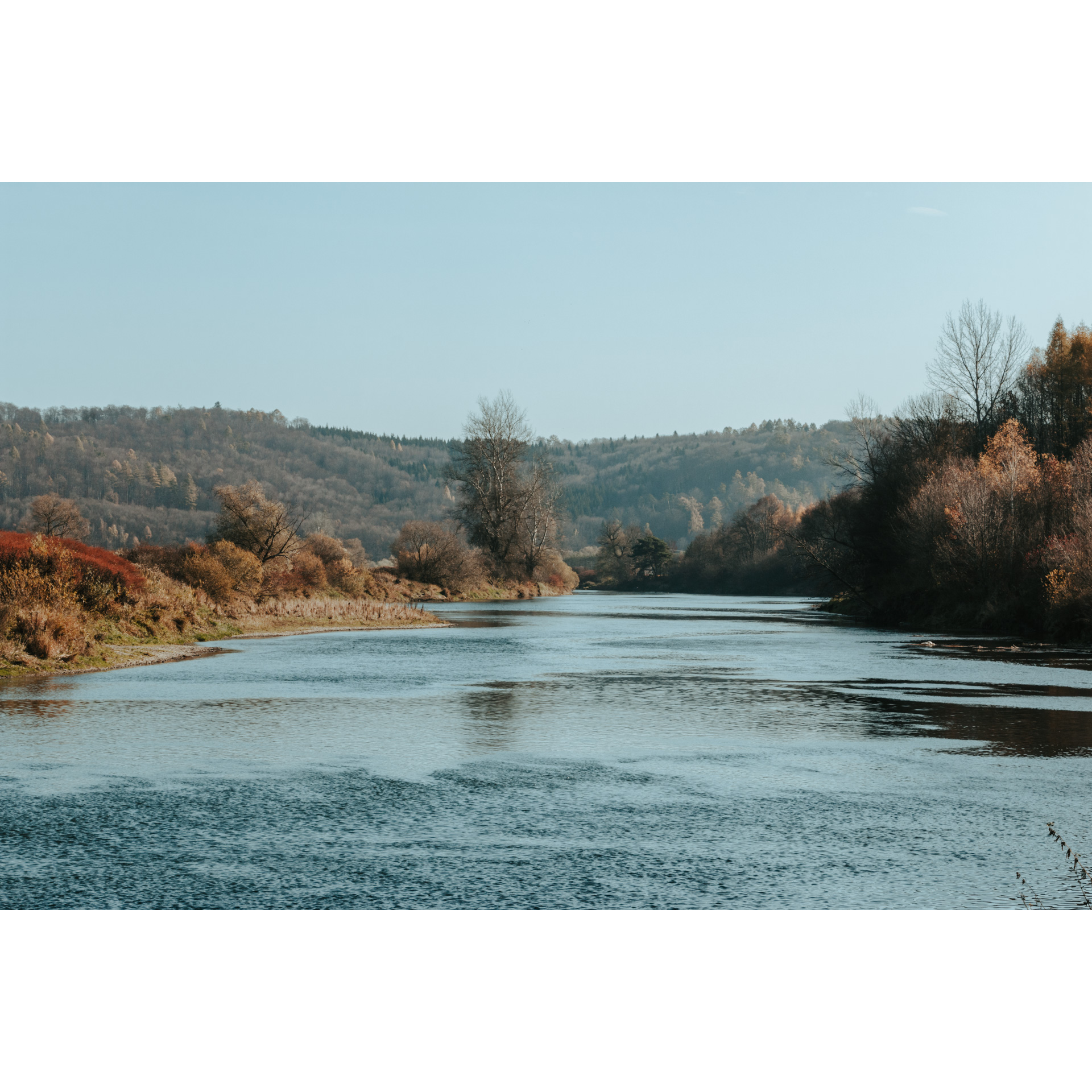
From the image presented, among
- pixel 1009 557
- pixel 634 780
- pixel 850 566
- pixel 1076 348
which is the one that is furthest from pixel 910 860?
pixel 1076 348

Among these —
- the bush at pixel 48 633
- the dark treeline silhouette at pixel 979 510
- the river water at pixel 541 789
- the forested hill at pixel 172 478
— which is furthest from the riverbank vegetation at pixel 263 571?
the forested hill at pixel 172 478

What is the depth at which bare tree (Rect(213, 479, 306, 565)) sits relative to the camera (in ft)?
157

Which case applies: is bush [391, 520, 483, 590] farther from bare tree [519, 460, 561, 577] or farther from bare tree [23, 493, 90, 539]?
bare tree [23, 493, 90, 539]

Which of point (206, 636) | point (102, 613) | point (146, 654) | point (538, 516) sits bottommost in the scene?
point (206, 636)

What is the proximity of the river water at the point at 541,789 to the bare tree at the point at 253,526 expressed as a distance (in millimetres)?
24394

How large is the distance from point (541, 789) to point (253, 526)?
128 feet

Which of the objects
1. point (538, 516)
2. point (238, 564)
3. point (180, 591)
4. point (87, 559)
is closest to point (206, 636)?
point (180, 591)

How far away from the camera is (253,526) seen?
48094 millimetres

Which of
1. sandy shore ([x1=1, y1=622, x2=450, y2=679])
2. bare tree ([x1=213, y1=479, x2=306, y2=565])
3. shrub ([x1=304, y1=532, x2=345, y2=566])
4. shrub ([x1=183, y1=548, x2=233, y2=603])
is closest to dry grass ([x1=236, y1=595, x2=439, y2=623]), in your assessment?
shrub ([x1=183, y1=548, x2=233, y2=603])

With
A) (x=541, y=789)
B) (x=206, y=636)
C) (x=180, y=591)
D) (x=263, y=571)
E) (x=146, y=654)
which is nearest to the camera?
(x=541, y=789)

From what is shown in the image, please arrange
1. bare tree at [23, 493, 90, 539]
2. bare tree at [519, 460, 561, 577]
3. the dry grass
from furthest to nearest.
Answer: bare tree at [519, 460, 561, 577] → bare tree at [23, 493, 90, 539] → the dry grass

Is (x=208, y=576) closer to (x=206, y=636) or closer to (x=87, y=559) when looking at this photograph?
(x=206, y=636)

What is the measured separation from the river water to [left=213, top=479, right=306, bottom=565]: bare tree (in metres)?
→ 24.4

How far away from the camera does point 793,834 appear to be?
953cm
